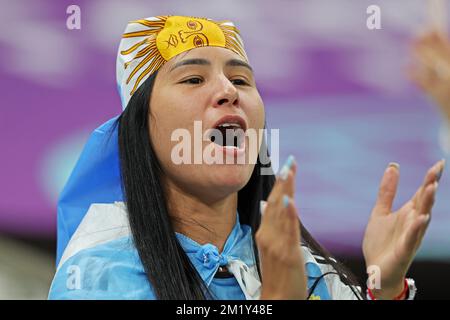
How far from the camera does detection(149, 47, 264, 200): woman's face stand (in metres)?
1.58

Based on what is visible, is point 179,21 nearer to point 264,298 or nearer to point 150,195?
point 150,195

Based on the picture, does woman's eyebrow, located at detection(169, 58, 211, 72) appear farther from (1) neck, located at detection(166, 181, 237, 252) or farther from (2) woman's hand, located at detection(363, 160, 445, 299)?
(2) woman's hand, located at detection(363, 160, 445, 299)

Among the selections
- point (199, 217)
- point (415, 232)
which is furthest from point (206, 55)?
point (415, 232)

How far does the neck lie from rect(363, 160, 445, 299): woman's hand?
1.19 feet

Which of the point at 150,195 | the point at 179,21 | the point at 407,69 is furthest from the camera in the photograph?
the point at 179,21

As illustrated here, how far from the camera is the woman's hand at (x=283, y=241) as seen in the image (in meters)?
1.22

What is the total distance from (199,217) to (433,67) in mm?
674

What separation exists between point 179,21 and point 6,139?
69 centimetres

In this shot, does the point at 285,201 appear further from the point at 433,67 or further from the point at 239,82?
the point at 239,82

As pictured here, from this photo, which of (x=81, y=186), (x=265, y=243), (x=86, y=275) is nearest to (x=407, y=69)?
(x=265, y=243)

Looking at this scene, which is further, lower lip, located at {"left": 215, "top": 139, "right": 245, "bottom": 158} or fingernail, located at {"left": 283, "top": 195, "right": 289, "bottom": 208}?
lower lip, located at {"left": 215, "top": 139, "right": 245, "bottom": 158}

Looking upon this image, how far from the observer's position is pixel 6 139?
84.0 inches

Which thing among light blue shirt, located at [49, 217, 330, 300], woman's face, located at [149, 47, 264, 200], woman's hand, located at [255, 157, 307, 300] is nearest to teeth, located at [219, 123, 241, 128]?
woman's face, located at [149, 47, 264, 200]

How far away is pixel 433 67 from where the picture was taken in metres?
1.23
